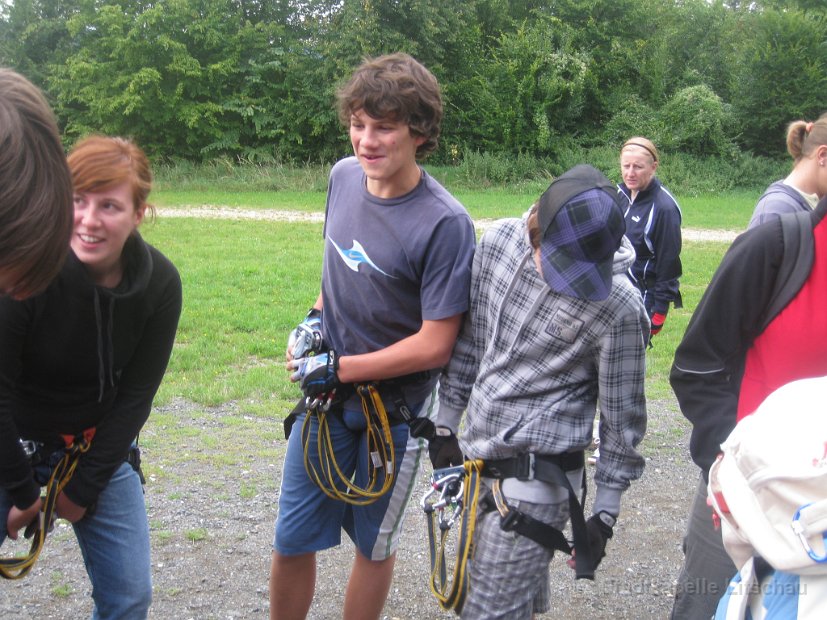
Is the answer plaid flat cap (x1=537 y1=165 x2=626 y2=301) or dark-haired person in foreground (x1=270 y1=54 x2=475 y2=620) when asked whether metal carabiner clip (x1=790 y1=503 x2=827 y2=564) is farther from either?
dark-haired person in foreground (x1=270 y1=54 x2=475 y2=620)

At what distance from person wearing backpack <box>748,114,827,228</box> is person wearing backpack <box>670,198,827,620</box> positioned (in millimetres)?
1268

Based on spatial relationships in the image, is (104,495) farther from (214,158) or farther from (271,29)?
(271,29)

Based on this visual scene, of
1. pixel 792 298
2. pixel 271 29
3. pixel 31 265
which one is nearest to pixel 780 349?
pixel 792 298

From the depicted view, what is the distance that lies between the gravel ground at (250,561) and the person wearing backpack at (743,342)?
1.32 meters

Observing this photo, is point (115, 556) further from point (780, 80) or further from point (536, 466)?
point (780, 80)

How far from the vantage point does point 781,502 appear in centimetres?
173

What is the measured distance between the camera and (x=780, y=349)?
2.42 metres

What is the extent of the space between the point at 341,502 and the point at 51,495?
1.15 metres

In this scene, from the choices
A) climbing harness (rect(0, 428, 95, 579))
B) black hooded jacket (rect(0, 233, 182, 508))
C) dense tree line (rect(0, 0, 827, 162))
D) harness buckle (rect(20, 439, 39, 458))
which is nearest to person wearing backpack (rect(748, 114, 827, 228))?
black hooded jacket (rect(0, 233, 182, 508))

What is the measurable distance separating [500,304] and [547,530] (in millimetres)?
786

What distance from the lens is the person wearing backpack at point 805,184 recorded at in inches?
144

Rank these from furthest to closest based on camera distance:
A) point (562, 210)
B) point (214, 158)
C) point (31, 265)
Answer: point (214, 158) → point (562, 210) → point (31, 265)

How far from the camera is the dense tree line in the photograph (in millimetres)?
31484

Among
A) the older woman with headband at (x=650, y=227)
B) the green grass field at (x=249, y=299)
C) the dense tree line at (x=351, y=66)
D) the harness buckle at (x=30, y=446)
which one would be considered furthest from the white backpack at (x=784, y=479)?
the dense tree line at (x=351, y=66)
